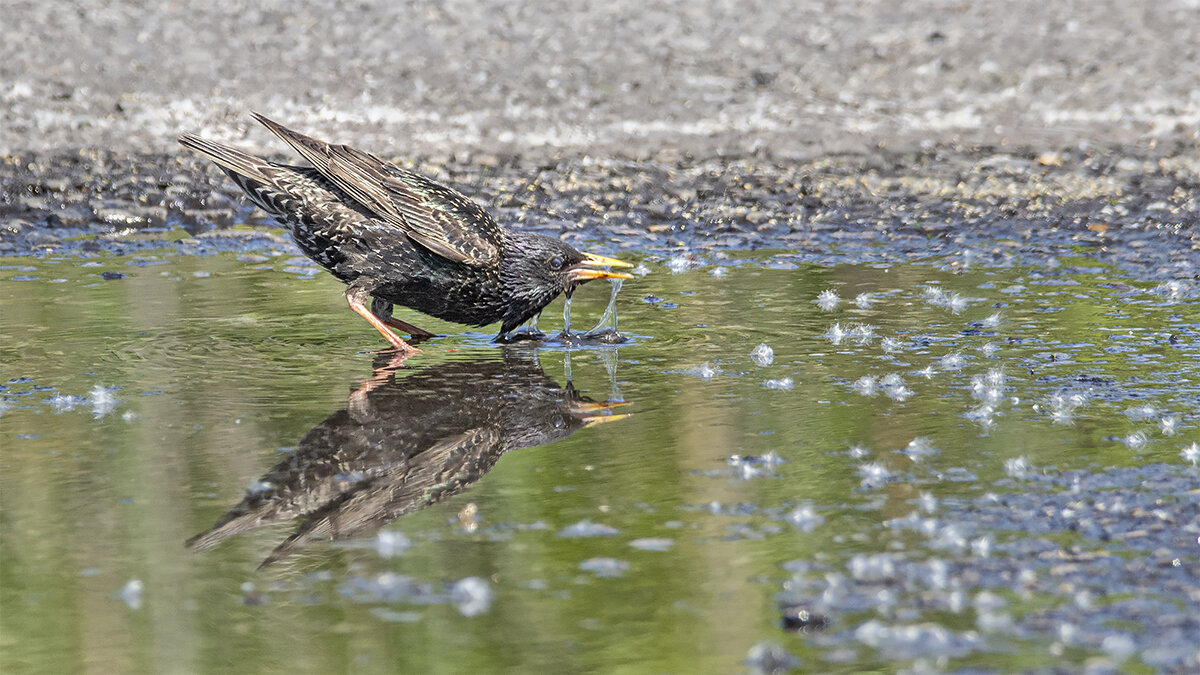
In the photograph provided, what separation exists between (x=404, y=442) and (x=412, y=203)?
1.99m

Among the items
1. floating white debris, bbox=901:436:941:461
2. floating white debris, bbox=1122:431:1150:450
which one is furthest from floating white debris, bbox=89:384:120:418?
floating white debris, bbox=1122:431:1150:450

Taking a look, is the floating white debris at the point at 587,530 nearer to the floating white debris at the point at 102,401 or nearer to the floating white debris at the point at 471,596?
the floating white debris at the point at 471,596

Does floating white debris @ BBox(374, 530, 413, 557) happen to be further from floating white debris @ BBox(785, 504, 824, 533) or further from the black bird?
the black bird

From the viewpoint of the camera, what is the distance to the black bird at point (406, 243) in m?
6.62

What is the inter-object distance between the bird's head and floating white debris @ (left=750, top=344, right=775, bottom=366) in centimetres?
78

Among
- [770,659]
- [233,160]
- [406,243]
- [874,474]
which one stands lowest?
[770,659]

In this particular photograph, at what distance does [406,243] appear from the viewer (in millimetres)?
6668

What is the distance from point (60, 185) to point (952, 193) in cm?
586

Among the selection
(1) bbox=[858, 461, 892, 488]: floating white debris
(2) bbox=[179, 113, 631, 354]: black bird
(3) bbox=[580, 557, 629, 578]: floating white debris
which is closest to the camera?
(3) bbox=[580, 557, 629, 578]: floating white debris

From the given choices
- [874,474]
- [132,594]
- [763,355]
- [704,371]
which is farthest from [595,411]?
[132,594]

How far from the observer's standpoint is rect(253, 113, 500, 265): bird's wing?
6.59 m

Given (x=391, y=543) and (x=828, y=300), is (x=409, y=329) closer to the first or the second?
(x=828, y=300)

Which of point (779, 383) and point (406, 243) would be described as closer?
point (779, 383)

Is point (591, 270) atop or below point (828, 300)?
atop
